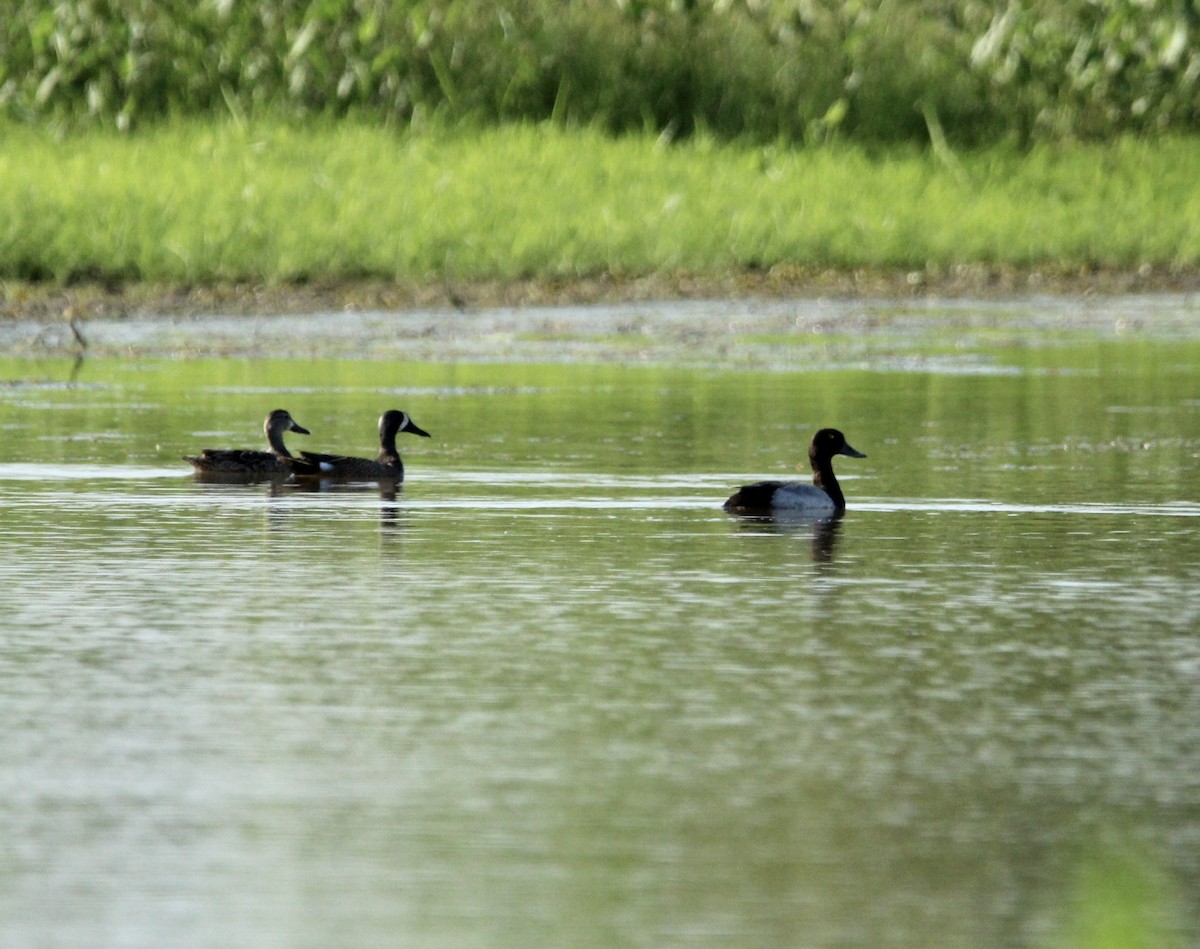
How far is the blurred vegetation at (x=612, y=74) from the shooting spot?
99.5ft

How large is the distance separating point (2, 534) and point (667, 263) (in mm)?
15067

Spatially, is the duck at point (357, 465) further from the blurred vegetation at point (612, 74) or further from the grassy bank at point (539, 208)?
the blurred vegetation at point (612, 74)

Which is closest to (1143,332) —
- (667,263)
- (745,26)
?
(667,263)

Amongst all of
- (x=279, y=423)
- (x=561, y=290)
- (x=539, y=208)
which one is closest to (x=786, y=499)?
(x=279, y=423)

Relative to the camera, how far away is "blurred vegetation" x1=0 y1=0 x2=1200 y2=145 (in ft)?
99.5

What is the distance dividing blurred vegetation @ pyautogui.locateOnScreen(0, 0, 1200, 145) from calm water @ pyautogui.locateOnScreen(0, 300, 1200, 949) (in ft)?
46.7

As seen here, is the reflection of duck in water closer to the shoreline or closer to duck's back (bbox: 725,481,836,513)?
duck's back (bbox: 725,481,836,513)

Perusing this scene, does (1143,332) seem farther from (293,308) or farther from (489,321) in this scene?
(293,308)

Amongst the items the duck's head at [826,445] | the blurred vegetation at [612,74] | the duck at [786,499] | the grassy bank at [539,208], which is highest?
the blurred vegetation at [612,74]

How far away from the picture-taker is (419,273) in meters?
26.2

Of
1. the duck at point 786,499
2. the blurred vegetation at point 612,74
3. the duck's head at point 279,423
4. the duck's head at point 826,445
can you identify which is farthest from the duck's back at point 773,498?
the blurred vegetation at point 612,74

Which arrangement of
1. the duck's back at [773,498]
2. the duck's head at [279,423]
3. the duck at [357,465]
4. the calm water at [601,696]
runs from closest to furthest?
the calm water at [601,696] → the duck's back at [773,498] → the duck at [357,465] → the duck's head at [279,423]

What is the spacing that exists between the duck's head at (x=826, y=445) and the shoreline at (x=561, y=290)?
1133 centimetres

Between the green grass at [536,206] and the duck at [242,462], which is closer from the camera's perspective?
the duck at [242,462]
